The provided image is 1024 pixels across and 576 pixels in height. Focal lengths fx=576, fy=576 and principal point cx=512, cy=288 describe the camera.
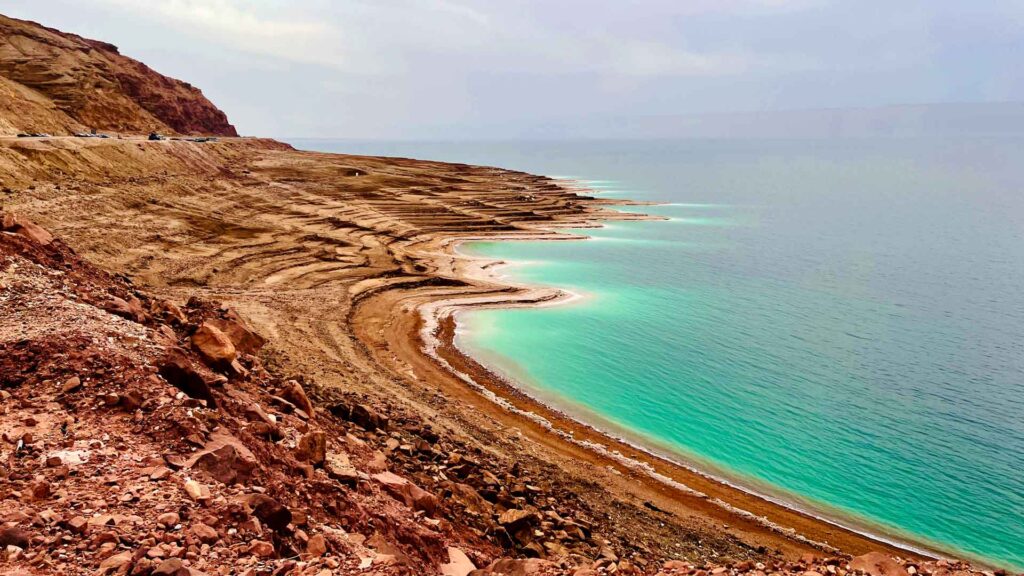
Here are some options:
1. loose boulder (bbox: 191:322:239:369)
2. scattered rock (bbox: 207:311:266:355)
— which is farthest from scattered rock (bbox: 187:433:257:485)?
scattered rock (bbox: 207:311:266:355)

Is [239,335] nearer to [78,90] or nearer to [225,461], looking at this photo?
[225,461]

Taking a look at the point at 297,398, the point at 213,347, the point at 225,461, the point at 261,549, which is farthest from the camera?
the point at 297,398

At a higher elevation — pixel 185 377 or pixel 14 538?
pixel 185 377

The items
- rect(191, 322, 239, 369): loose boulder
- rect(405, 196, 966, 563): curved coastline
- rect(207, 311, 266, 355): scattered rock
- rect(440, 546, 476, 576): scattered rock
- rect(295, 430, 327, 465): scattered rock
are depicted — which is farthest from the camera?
rect(405, 196, 966, 563): curved coastline

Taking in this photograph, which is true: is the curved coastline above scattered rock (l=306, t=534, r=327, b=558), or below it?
below

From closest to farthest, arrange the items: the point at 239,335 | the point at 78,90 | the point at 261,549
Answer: the point at 261,549, the point at 239,335, the point at 78,90

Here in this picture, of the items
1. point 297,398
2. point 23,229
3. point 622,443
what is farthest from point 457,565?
point 23,229

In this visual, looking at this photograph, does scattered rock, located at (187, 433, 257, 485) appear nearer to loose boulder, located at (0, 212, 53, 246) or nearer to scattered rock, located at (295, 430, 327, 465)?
scattered rock, located at (295, 430, 327, 465)
